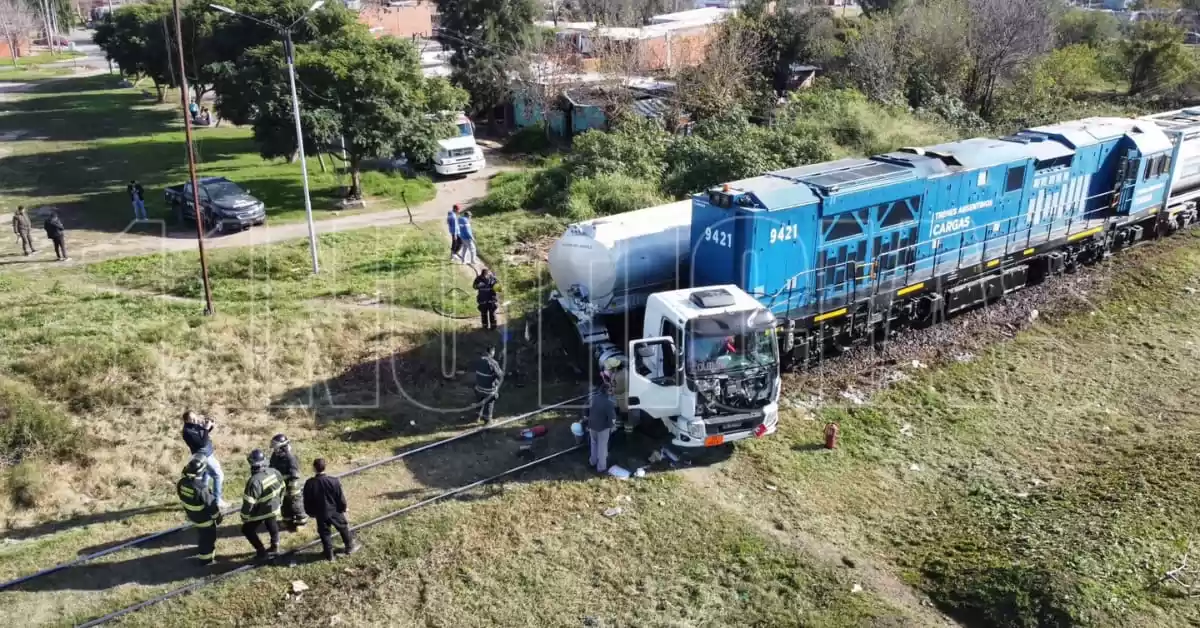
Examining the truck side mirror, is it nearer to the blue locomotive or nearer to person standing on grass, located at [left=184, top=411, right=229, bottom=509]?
the blue locomotive

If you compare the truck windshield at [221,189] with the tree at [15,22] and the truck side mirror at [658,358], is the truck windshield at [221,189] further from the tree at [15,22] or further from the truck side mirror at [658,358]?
the tree at [15,22]

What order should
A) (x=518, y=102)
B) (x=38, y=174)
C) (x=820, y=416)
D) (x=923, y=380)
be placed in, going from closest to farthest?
(x=820, y=416), (x=923, y=380), (x=38, y=174), (x=518, y=102)

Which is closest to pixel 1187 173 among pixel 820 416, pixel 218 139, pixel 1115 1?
pixel 820 416

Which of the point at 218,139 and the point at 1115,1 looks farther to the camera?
the point at 1115,1

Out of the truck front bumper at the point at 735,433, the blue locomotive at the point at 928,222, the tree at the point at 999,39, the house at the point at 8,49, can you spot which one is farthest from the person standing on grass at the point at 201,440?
the house at the point at 8,49

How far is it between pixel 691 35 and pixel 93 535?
42.8m

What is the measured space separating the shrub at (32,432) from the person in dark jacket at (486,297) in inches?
314

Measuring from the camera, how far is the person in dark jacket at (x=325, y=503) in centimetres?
1105

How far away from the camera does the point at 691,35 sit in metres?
48.1

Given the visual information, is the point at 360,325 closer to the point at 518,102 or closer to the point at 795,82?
the point at 518,102

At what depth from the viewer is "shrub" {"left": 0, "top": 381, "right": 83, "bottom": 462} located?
46.0 ft

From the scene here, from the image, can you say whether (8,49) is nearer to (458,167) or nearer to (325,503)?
(458,167)

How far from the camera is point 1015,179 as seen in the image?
66.3ft

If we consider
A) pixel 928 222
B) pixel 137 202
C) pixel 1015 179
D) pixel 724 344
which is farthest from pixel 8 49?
pixel 724 344
